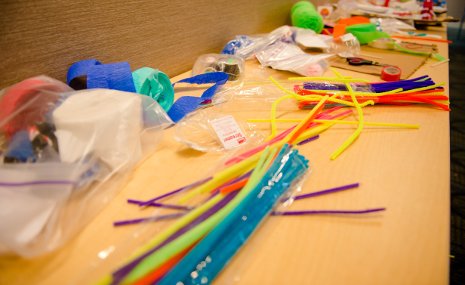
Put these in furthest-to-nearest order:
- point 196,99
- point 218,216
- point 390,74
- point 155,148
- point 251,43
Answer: point 251,43, point 390,74, point 196,99, point 155,148, point 218,216

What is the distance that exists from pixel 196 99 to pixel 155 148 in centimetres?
15

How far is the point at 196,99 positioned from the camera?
1.84 ft

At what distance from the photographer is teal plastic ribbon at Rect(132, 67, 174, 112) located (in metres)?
0.52

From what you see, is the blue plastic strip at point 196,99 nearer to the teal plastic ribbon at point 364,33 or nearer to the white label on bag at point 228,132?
the white label on bag at point 228,132

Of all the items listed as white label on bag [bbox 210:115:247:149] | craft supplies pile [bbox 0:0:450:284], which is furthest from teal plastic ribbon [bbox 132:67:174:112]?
white label on bag [bbox 210:115:247:149]

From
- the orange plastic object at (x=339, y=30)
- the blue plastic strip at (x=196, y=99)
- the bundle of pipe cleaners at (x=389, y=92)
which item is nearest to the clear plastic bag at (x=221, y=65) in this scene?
the blue plastic strip at (x=196, y=99)

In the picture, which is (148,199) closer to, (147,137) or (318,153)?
(147,137)

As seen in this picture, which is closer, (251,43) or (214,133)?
(214,133)

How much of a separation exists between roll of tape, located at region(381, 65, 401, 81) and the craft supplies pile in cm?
8

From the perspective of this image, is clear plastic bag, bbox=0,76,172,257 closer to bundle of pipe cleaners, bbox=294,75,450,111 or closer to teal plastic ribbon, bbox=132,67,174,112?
teal plastic ribbon, bbox=132,67,174,112

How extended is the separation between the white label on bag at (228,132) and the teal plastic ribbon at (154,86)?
0.40 ft

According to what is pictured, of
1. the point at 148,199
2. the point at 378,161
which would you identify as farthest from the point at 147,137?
the point at 378,161

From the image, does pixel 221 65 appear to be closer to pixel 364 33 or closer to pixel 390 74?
pixel 390 74

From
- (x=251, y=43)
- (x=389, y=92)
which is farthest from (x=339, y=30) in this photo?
(x=389, y=92)
